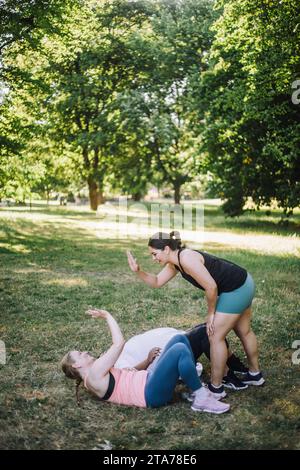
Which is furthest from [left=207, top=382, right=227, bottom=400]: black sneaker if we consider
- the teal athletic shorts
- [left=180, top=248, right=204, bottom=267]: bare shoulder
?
[left=180, top=248, right=204, bottom=267]: bare shoulder

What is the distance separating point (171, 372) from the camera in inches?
171

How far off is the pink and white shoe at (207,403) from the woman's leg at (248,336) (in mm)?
804

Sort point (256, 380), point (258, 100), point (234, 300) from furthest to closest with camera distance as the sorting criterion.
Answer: point (258, 100) < point (256, 380) < point (234, 300)

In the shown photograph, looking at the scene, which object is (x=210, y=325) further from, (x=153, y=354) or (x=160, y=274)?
(x=160, y=274)

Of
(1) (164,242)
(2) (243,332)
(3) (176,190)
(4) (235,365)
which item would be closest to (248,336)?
(2) (243,332)

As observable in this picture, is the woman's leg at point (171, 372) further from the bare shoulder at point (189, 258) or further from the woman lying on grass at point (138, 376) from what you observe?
the bare shoulder at point (189, 258)

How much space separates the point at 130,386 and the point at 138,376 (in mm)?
138

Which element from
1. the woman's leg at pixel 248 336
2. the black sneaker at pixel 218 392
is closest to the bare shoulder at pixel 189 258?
the woman's leg at pixel 248 336

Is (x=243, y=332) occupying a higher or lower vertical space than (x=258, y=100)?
lower

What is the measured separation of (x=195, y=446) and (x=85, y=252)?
1101 centimetres

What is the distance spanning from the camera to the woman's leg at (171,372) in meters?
4.32

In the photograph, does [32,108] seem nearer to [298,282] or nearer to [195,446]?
[298,282]
